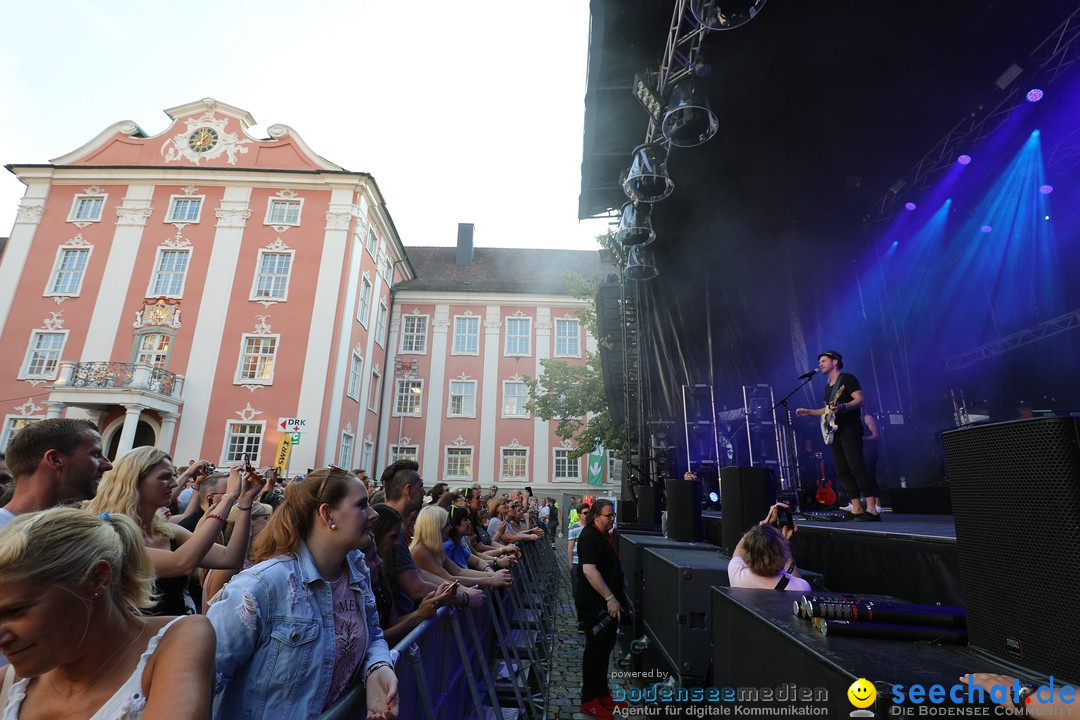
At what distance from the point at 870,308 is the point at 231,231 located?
84.1ft

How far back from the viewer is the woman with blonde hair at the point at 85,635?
1.18 m

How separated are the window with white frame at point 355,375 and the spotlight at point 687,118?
68.9 feet

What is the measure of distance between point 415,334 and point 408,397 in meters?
4.00

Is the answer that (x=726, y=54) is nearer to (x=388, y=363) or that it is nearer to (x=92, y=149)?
(x=388, y=363)

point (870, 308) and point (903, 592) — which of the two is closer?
point (903, 592)

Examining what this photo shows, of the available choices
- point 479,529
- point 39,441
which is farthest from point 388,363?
point 39,441

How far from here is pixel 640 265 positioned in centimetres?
1021

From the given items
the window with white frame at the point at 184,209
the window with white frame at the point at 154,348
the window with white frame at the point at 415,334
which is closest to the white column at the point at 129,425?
the window with white frame at the point at 154,348

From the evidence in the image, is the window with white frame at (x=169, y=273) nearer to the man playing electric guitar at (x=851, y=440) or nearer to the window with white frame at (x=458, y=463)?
the window with white frame at (x=458, y=463)

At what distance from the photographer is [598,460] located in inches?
1138

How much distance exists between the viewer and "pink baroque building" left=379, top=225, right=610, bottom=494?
29641 mm

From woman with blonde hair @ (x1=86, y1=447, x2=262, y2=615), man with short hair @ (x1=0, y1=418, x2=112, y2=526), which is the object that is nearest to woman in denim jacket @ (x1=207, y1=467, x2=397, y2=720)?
woman with blonde hair @ (x1=86, y1=447, x2=262, y2=615)

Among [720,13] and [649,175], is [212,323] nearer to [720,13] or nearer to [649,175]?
[649,175]

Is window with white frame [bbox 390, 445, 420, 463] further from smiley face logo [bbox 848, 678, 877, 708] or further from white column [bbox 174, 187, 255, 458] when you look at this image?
smiley face logo [bbox 848, 678, 877, 708]
